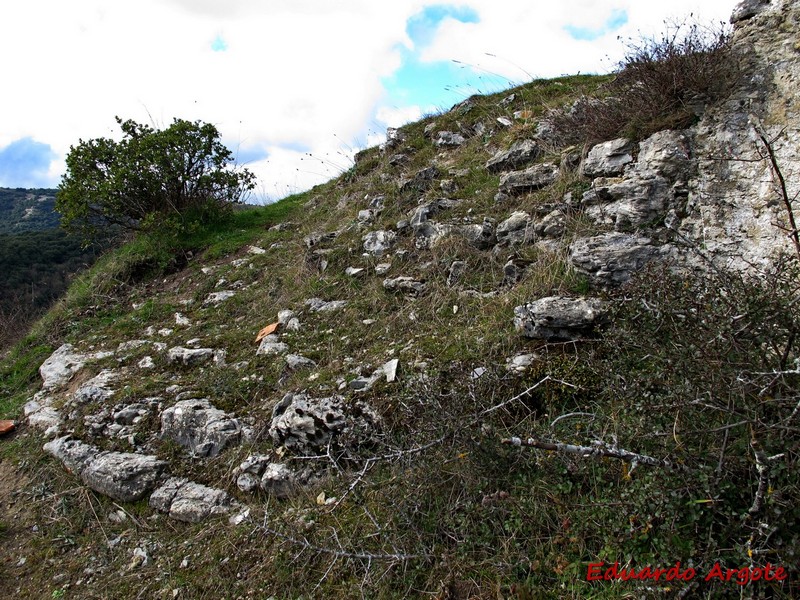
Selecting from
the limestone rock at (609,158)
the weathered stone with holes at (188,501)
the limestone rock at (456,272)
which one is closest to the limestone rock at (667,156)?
the limestone rock at (609,158)

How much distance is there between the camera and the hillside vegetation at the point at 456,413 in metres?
2.14

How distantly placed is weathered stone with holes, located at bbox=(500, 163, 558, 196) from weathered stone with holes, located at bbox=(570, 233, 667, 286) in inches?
63.4

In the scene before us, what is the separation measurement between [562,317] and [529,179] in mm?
2497

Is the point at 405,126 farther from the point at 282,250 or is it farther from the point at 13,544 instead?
the point at 13,544

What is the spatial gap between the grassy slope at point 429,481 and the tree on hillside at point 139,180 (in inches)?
155

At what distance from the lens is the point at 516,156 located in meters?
6.33

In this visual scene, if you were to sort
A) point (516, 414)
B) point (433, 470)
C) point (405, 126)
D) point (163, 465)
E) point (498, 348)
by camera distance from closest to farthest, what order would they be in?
point (433, 470)
point (516, 414)
point (498, 348)
point (163, 465)
point (405, 126)

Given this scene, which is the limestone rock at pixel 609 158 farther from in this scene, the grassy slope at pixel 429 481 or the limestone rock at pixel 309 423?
the limestone rock at pixel 309 423

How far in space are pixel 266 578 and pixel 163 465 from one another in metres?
1.68

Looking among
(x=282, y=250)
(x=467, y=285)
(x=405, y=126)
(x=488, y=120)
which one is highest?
(x=405, y=126)

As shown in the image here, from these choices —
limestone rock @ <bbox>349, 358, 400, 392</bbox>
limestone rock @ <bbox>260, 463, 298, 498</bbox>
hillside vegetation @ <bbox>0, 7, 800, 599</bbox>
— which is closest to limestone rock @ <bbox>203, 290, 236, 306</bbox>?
hillside vegetation @ <bbox>0, 7, 800, 599</bbox>

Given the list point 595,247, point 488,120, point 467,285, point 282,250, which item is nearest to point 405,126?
point 488,120

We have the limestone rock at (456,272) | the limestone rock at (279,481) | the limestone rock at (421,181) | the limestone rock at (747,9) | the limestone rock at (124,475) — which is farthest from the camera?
the limestone rock at (421,181)

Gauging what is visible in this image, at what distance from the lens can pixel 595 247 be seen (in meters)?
3.91
